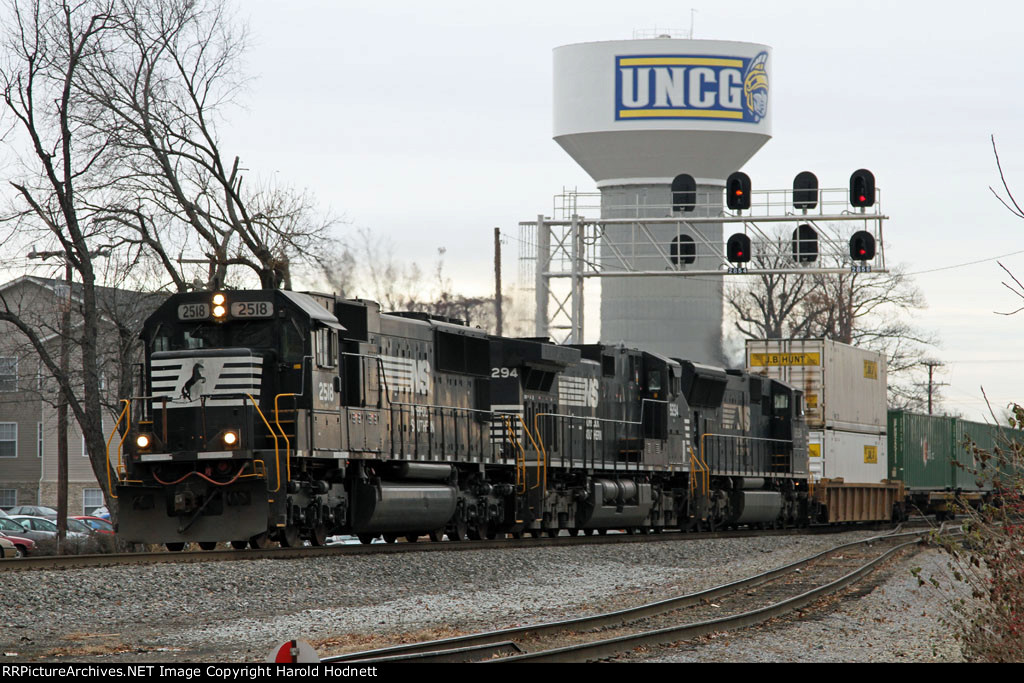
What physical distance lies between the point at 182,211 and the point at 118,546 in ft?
31.7

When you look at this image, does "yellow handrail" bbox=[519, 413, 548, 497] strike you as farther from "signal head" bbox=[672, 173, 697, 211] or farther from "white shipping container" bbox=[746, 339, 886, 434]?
"white shipping container" bbox=[746, 339, 886, 434]

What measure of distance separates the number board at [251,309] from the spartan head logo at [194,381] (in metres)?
0.86

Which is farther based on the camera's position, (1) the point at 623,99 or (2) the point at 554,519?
(1) the point at 623,99

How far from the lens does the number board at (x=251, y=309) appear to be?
1798cm

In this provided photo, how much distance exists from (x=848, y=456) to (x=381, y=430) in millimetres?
18795

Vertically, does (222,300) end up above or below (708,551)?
above

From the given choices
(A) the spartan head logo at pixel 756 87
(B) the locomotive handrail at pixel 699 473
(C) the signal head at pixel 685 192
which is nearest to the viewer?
(B) the locomotive handrail at pixel 699 473

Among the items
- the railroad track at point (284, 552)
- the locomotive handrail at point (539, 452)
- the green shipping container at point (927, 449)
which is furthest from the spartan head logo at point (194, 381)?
the green shipping container at point (927, 449)

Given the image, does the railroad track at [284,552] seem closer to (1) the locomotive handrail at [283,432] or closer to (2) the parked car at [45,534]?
(1) the locomotive handrail at [283,432]

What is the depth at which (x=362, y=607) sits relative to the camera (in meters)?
14.3

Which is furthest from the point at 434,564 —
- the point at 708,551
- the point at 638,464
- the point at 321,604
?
the point at 638,464

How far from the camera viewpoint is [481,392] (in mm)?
23172

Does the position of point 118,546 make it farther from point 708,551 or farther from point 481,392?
point 708,551

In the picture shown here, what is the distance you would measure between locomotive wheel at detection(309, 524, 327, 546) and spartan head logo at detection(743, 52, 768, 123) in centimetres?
3479
